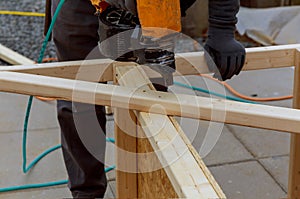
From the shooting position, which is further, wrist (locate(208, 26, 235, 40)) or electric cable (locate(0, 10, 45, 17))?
electric cable (locate(0, 10, 45, 17))

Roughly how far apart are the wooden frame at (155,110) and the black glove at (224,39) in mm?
147

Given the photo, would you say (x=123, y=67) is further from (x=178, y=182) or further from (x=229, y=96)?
(x=229, y=96)

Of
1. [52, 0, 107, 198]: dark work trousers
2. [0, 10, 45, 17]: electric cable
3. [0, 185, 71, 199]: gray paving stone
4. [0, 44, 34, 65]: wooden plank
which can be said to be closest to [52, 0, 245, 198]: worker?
[52, 0, 107, 198]: dark work trousers

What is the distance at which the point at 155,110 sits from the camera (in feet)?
4.21

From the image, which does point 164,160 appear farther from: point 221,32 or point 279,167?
point 279,167

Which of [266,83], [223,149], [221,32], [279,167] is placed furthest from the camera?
[266,83]

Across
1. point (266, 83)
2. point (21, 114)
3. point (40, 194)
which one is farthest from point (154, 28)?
point (266, 83)

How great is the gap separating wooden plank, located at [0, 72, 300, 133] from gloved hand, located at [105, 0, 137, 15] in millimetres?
206

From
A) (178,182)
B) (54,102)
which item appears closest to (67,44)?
(178,182)

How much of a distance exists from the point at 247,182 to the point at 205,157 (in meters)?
0.27

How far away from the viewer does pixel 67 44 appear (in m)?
1.81

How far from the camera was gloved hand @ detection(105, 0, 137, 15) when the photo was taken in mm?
1181

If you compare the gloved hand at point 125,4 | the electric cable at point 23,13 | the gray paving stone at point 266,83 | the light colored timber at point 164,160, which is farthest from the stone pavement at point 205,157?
the electric cable at point 23,13

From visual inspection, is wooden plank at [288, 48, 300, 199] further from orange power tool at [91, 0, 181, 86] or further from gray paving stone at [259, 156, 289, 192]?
orange power tool at [91, 0, 181, 86]
